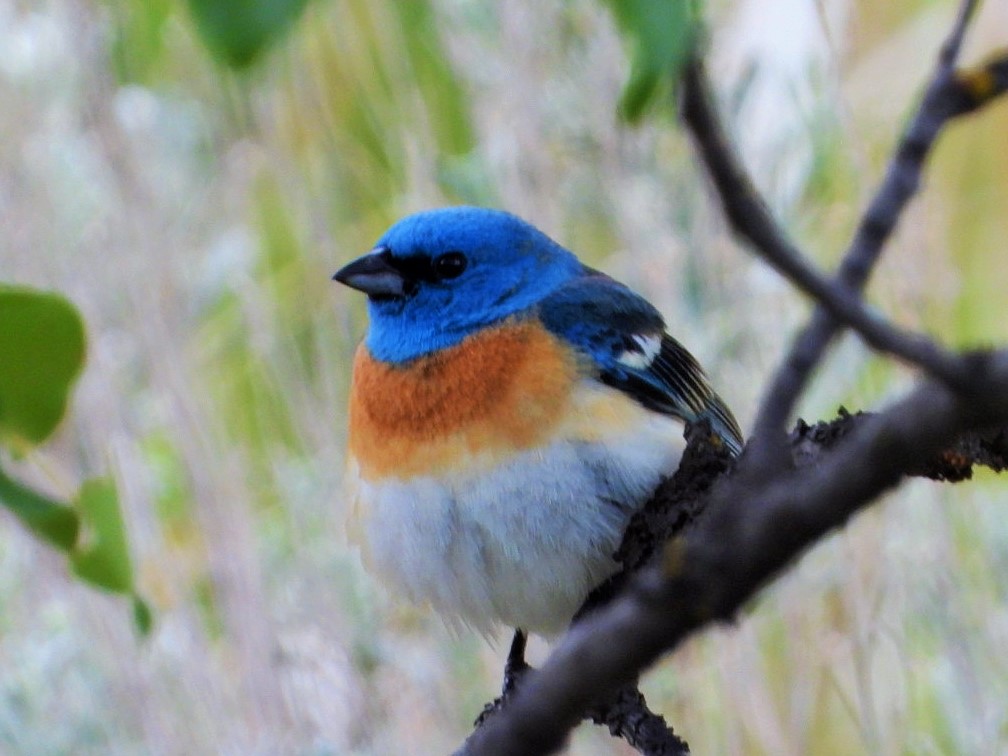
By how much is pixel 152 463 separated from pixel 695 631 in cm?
257

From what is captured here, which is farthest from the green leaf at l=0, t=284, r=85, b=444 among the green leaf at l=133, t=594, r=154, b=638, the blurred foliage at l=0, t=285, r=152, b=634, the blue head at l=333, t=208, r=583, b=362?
the blue head at l=333, t=208, r=583, b=362

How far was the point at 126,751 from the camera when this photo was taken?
7.67 feet

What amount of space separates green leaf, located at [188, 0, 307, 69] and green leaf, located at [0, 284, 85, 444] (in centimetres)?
28

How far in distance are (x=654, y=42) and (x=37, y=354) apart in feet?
1.36

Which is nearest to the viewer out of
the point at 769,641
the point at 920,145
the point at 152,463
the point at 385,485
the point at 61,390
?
the point at 920,145

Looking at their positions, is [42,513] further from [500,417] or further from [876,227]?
[500,417]

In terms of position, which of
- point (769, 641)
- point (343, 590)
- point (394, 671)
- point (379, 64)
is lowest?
point (769, 641)

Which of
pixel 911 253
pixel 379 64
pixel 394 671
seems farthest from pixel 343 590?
pixel 911 253

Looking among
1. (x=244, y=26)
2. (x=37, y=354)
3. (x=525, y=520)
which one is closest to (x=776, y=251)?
(x=244, y=26)

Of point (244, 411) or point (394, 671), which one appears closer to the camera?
point (394, 671)

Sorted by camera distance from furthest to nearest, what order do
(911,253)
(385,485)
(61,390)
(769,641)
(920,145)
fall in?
(769,641)
(911,253)
(385,485)
(61,390)
(920,145)

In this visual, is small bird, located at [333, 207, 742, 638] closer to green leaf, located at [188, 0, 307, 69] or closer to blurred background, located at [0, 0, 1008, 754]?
blurred background, located at [0, 0, 1008, 754]

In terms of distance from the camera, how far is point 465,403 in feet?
5.05

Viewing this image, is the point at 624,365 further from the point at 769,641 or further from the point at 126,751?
the point at 126,751
